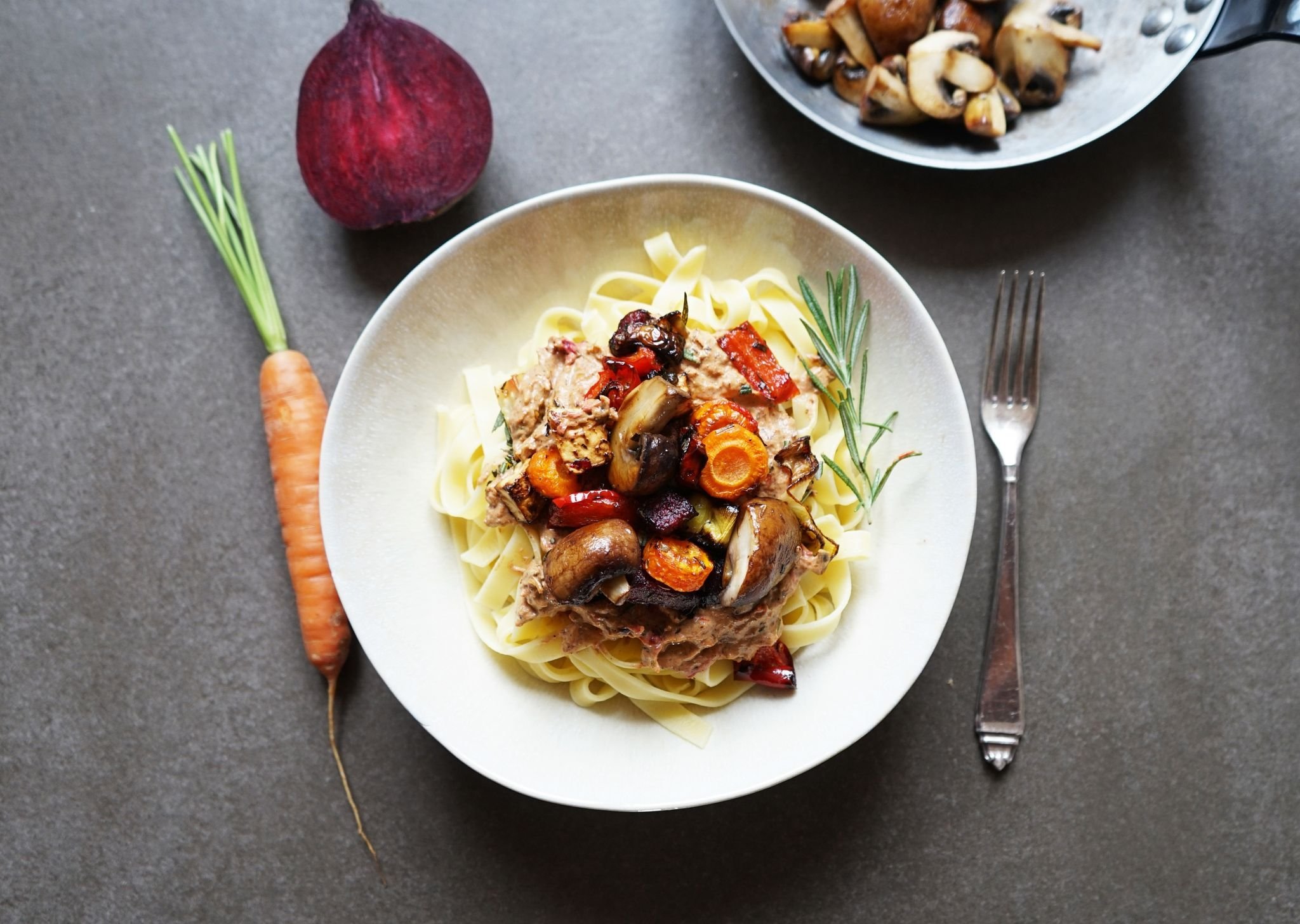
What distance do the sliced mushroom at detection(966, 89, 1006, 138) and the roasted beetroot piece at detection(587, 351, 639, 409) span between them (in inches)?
67.0

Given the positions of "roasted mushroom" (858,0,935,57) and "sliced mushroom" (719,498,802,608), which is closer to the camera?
"sliced mushroom" (719,498,802,608)

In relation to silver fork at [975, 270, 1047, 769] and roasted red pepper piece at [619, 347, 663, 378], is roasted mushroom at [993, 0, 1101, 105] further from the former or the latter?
roasted red pepper piece at [619, 347, 663, 378]

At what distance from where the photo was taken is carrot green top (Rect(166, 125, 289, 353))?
11.9ft

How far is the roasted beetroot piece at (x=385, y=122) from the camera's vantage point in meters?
3.47

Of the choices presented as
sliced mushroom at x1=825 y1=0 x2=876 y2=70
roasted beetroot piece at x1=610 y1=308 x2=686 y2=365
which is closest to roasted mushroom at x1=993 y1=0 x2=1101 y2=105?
sliced mushroom at x1=825 y1=0 x2=876 y2=70

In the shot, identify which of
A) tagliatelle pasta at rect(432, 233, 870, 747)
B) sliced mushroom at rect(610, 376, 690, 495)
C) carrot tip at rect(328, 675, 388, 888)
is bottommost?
carrot tip at rect(328, 675, 388, 888)

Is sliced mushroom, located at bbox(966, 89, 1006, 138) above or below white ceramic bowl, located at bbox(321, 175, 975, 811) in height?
above

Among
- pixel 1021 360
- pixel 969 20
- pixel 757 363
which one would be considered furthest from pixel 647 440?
pixel 969 20

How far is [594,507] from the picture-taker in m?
2.97

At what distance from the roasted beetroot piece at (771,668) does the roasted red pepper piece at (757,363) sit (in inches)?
36.1

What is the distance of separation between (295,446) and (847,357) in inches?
86.5

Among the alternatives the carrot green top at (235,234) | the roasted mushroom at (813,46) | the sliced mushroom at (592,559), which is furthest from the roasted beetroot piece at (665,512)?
the roasted mushroom at (813,46)

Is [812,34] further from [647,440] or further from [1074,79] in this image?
[647,440]

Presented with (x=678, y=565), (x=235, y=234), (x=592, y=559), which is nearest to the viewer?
(x=592, y=559)
